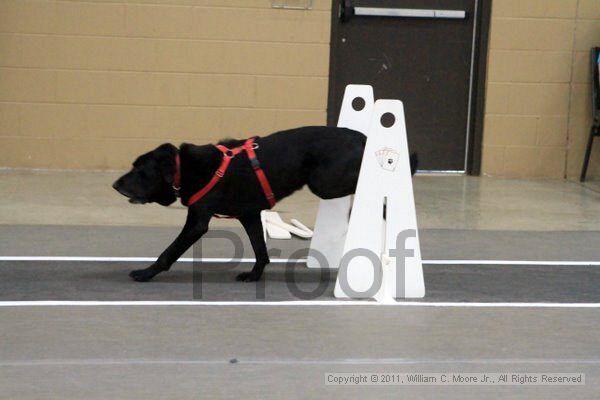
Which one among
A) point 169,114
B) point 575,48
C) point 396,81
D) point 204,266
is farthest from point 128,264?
point 575,48

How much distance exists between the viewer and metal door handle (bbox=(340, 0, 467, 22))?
9.78 m

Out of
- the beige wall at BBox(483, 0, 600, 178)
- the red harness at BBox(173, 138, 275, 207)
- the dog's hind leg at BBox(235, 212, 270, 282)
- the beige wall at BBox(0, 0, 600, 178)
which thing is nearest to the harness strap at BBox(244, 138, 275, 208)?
the red harness at BBox(173, 138, 275, 207)

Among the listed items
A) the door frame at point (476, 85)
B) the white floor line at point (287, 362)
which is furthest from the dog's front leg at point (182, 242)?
the door frame at point (476, 85)

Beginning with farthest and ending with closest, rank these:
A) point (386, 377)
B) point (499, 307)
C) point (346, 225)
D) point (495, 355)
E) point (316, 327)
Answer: point (346, 225)
point (499, 307)
point (316, 327)
point (495, 355)
point (386, 377)

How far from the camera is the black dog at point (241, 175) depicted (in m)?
5.58

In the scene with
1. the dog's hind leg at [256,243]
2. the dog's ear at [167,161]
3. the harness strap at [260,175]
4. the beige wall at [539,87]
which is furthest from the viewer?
the beige wall at [539,87]

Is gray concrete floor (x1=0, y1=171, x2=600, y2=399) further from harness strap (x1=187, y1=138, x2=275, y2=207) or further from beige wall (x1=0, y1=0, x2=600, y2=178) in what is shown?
beige wall (x1=0, y1=0, x2=600, y2=178)

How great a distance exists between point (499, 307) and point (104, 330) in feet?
7.08

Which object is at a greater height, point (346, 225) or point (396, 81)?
point (396, 81)

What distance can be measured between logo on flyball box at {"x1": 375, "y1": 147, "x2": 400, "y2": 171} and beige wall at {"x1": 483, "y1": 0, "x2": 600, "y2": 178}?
16.1ft

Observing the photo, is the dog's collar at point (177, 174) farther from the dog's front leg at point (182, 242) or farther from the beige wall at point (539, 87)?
the beige wall at point (539, 87)

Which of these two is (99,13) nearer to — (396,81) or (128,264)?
(396,81)

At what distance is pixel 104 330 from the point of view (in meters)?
4.83

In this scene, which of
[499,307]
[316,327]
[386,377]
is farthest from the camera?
[499,307]
